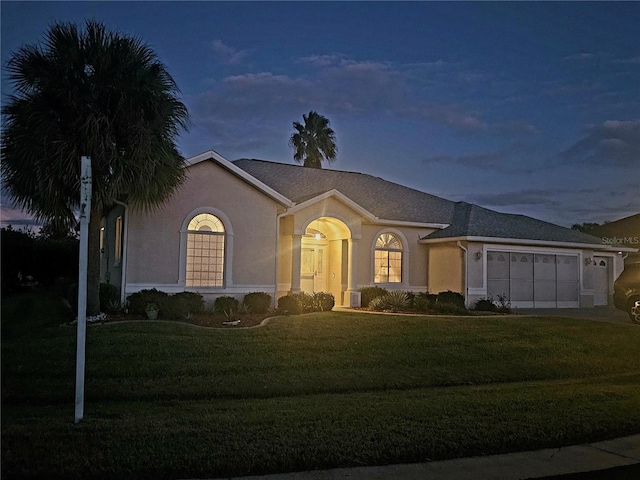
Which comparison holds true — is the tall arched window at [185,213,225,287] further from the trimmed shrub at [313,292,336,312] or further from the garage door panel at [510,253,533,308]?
the garage door panel at [510,253,533,308]

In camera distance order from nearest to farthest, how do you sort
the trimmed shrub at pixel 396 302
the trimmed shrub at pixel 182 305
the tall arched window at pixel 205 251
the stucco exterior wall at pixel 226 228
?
the trimmed shrub at pixel 182 305, the stucco exterior wall at pixel 226 228, the tall arched window at pixel 205 251, the trimmed shrub at pixel 396 302

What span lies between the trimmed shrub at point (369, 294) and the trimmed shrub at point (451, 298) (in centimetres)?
193

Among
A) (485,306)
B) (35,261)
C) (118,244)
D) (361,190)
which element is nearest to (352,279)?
(485,306)

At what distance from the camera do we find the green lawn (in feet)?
20.9

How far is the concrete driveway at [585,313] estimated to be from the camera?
18.5 meters

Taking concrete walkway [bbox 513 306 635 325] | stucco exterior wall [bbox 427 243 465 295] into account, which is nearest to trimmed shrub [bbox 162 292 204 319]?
stucco exterior wall [bbox 427 243 465 295]

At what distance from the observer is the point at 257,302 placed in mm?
17812

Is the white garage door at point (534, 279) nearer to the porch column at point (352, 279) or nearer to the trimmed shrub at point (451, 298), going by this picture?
the trimmed shrub at point (451, 298)

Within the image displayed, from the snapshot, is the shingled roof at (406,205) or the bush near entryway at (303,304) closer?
the bush near entryway at (303,304)

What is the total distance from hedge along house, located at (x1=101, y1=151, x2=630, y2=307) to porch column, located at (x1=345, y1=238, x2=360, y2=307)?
3 centimetres

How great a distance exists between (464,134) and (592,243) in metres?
7.14

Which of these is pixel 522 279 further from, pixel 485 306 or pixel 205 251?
pixel 205 251

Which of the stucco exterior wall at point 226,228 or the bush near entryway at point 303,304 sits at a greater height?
the stucco exterior wall at point 226,228

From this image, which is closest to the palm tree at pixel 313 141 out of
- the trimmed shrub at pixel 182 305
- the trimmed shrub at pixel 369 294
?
the trimmed shrub at pixel 369 294
